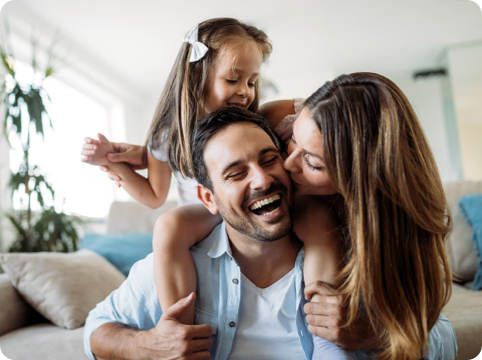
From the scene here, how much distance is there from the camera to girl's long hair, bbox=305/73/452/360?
3.35 ft

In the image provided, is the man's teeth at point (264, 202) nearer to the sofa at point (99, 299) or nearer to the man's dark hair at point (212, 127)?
the man's dark hair at point (212, 127)

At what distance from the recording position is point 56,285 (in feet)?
6.09

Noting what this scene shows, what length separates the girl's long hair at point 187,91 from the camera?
1385mm

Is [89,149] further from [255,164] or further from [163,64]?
[163,64]

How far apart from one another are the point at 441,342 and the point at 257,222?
71 centimetres

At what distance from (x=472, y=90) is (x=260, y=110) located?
4.80 metres

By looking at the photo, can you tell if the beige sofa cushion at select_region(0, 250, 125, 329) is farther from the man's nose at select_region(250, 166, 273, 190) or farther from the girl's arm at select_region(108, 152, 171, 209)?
the man's nose at select_region(250, 166, 273, 190)

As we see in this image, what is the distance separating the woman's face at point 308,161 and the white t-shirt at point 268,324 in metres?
0.35

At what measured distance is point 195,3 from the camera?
9.93 feet

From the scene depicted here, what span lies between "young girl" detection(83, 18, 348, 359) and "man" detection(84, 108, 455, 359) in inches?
3.4

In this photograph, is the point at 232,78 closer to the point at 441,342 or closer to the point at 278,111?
the point at 278,111

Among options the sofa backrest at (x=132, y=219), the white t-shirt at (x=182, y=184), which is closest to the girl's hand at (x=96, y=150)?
the white t-shirt at (x=182, y=184)

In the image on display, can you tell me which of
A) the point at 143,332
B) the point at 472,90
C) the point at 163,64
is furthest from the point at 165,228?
the point at 472,90

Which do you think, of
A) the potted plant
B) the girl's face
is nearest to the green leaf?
the potted plant
